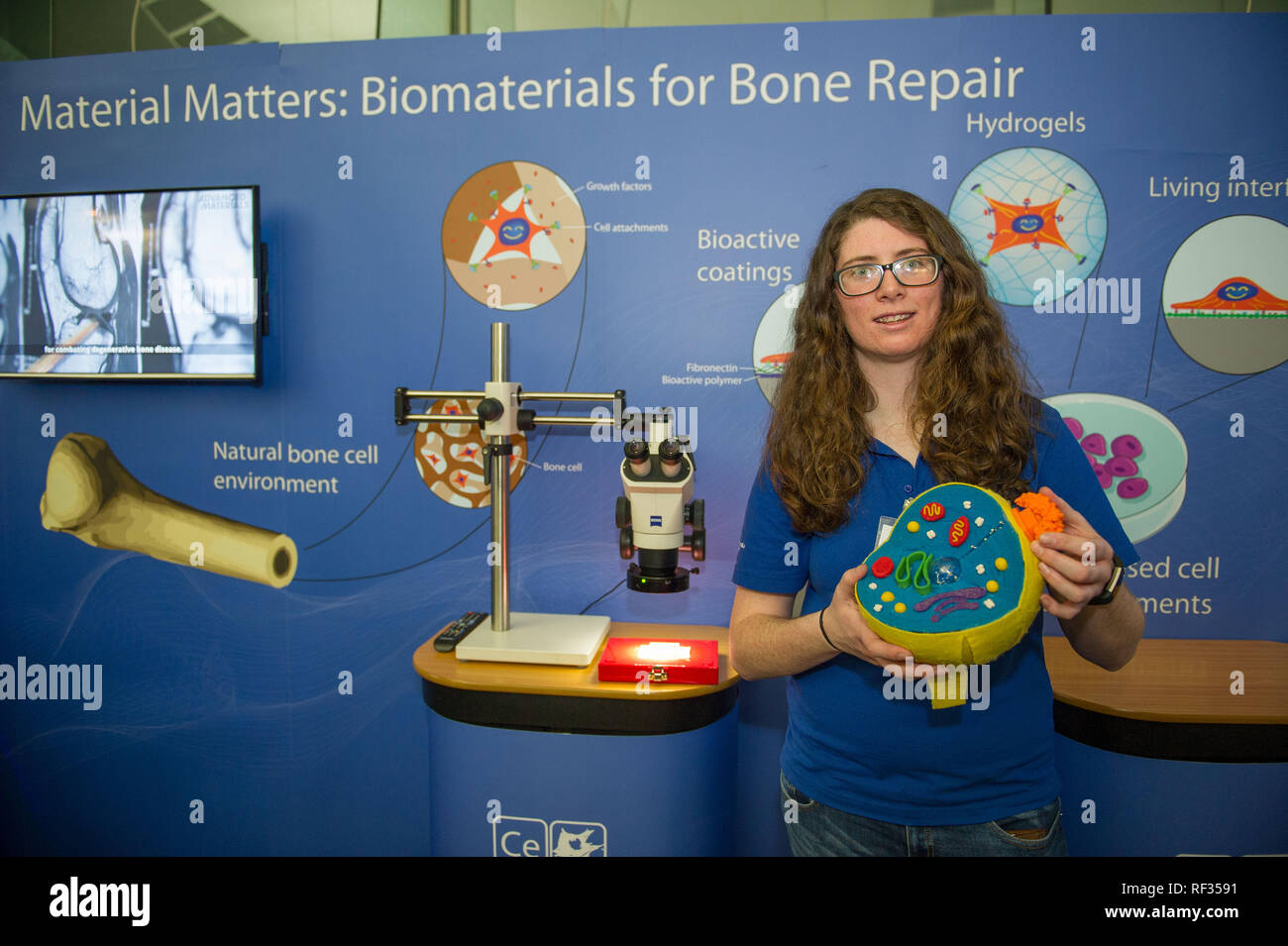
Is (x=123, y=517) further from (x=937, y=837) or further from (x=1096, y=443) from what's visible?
(x=1096, y=443)

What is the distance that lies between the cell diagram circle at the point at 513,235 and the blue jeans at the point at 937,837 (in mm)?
1495

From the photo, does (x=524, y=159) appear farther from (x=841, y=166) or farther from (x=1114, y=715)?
(x=1114, y=715)

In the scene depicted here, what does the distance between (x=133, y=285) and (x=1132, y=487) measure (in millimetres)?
2880

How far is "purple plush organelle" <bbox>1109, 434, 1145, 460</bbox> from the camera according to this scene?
183 centimetres

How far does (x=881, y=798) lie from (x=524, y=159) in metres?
1.80

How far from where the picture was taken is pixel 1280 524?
6.00 feet

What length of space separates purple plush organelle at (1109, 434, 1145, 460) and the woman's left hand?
1.11 m

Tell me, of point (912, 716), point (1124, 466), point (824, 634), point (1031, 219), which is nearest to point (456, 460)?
point (824, 634)

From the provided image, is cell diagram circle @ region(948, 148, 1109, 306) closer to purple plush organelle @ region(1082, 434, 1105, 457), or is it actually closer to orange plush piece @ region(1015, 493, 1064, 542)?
purple plush organelle @ region(1082, 434, 1105, 457)

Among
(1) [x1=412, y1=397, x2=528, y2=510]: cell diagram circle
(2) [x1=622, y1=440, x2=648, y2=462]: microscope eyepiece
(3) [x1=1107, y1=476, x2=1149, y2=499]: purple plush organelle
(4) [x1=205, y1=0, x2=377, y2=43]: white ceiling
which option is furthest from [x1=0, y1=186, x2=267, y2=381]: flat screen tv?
(3) [x1=1107, y1=476, x2=1149, y2=499]: purple plush organelle

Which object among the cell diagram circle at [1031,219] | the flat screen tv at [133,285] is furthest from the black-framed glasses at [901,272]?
the flat screen tv at [133,285]

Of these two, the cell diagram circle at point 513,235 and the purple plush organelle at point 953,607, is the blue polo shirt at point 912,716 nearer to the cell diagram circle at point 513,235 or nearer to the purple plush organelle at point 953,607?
the purple plush organelle at point 953,607

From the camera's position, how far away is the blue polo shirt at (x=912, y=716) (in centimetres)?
101

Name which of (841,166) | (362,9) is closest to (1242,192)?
(841,166)
